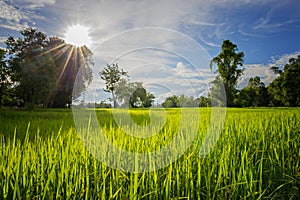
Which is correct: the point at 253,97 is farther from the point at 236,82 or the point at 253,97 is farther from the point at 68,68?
the point at 68,68

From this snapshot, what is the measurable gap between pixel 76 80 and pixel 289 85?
105 ft

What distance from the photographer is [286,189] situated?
1597 millimetres

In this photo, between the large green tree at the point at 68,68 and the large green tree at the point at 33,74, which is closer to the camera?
the large green tree at the point at 33,74

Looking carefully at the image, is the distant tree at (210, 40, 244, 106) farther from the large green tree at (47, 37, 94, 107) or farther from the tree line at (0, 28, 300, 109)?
the large green tree at (47, 37, 94, 107)

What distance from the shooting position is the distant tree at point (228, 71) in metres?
33.7

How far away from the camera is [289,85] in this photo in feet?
115

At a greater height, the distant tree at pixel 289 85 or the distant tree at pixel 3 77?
the distant tree at pixel 289 85

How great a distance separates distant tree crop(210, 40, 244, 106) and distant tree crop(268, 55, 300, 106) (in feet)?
22.4

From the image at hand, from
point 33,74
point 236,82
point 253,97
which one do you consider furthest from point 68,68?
point 253,97

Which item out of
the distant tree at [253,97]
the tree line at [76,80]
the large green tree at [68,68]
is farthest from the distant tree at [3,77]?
the distant tree at [253,97]

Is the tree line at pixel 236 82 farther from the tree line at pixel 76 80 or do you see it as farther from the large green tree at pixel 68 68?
the large green tree at pixel 68 68

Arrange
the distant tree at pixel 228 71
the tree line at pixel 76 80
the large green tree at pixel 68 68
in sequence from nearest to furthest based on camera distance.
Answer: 1. the tree line at pixel 76 80
2. the large green tree at pixel 68 68
3. the distant tree at pixel 228 71

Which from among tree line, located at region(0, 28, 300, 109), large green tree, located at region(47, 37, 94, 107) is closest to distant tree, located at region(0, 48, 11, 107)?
tree line, located at region(0, 28, 300, 109)

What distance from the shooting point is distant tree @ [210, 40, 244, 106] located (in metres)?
33.7
